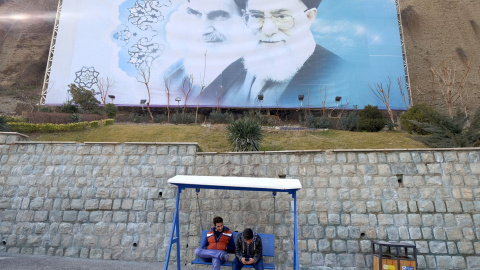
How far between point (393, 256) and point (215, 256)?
3275mm

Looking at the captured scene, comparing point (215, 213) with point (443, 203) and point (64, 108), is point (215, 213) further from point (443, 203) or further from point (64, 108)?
point (64, 108)

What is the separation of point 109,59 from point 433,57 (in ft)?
88.8

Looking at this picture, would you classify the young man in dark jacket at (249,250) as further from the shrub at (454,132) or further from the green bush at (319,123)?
the green bush at (319,123)

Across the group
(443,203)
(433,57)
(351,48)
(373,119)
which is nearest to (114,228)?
(443,203)

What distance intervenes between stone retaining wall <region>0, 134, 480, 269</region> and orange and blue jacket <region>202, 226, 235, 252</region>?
1.11m

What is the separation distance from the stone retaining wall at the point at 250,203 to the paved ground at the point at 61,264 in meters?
0.24

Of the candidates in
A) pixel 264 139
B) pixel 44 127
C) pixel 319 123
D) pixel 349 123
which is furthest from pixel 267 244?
pixel 44 127

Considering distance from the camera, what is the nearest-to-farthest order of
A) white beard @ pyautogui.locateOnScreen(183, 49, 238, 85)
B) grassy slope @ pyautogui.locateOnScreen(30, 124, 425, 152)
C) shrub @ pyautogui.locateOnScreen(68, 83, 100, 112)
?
grassy slope @ pyautogui.locateOnScreen(30, 124, 425, 152), shrub @ pyautogui.locateOnScreen(68, 83, 100, 112), white beard @ pyautogui.locateOnScreen(183, 49, 238, 85)

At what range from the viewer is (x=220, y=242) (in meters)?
4.81

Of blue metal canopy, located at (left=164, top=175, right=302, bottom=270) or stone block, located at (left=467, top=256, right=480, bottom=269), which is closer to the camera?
blue metal canopy, located at (left=164, top=175, right=302, bottom=270)

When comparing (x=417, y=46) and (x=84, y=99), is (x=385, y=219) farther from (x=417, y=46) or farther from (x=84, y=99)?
(x=417, y=46)

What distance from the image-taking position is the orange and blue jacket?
15.7ft

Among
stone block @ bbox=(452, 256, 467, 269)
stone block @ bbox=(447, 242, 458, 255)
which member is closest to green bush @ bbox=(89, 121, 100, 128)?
stone block @ bbox=(447, 242, 458, 255)

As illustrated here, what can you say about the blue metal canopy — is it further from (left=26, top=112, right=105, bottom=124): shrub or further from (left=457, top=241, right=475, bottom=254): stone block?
(left=26, top=112, right=105, bottom=124): shrub
